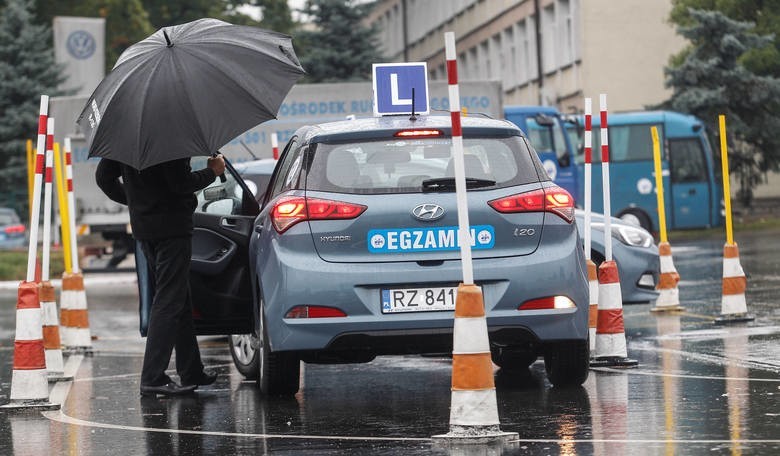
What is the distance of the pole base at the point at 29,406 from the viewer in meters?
9.93

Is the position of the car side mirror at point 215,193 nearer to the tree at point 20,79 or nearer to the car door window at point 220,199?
the car door window at point 220,199

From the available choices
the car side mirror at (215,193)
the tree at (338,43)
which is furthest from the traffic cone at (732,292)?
the tree at (338,43)

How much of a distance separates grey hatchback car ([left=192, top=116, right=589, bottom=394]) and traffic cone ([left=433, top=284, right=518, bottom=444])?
1.29 metres

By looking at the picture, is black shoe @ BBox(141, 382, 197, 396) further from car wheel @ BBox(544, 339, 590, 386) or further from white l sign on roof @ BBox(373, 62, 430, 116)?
car wheel @ BBox(544, 339, 590, 386)

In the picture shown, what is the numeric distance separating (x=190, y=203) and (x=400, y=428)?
2505mm

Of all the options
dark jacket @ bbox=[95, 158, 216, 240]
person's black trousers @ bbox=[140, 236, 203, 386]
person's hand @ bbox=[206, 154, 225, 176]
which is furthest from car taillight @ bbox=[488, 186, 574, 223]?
person's black trousers @ bbox=[140, 236, 203, 386]

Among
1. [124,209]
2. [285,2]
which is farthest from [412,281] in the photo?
[285,2]

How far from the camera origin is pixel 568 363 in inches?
390

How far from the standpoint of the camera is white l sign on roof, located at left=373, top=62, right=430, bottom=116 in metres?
10.7

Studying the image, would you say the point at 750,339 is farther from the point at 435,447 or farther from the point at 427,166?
the point at 435,447

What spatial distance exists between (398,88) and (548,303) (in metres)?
2.25

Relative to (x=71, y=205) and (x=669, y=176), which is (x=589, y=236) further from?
(x=669, y=176)

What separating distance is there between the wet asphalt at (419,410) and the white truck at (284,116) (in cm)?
1664

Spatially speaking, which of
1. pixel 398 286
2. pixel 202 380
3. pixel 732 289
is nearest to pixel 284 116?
pixel 732 289
